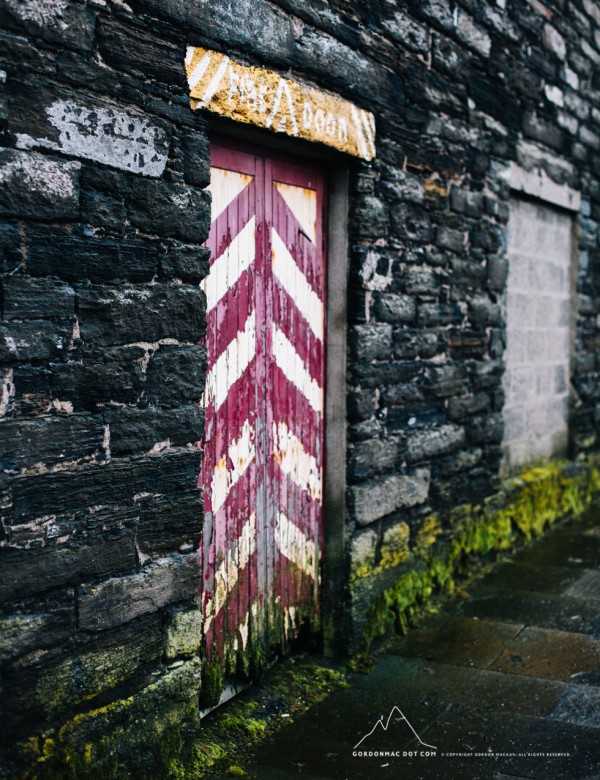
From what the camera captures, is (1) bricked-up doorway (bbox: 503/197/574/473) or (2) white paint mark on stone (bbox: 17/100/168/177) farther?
(1) bricked-up doorway (bbox: 503/197/574/473)

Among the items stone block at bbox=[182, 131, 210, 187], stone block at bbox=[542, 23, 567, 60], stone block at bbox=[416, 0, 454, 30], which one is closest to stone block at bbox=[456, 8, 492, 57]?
stone block at bbox=[416, 0, 454, 30]

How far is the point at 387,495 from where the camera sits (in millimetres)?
4152

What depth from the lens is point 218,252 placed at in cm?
331

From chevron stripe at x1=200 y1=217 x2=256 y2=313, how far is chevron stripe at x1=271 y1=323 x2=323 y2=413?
1.12ft

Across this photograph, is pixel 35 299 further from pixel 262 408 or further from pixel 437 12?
pixel 437 12

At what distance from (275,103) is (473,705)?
268 centimetres

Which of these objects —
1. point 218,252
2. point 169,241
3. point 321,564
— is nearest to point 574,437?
point 321,564

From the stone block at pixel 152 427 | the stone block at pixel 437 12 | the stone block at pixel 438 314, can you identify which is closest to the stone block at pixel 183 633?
the stone block at pixel 152 427

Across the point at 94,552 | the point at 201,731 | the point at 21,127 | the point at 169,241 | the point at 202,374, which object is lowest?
the point at 201,731

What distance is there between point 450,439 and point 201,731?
2241 millimetres

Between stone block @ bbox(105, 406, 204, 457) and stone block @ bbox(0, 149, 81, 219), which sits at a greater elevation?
stone block @ bbox(0, 149, 81, 219)

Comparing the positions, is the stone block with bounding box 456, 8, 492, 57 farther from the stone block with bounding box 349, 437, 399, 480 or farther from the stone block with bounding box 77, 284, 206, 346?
the stone block with bounding box 77, 284, 206, 346

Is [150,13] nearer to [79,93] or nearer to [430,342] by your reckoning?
[79,93]

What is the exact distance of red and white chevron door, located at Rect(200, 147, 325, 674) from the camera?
3352 mm
